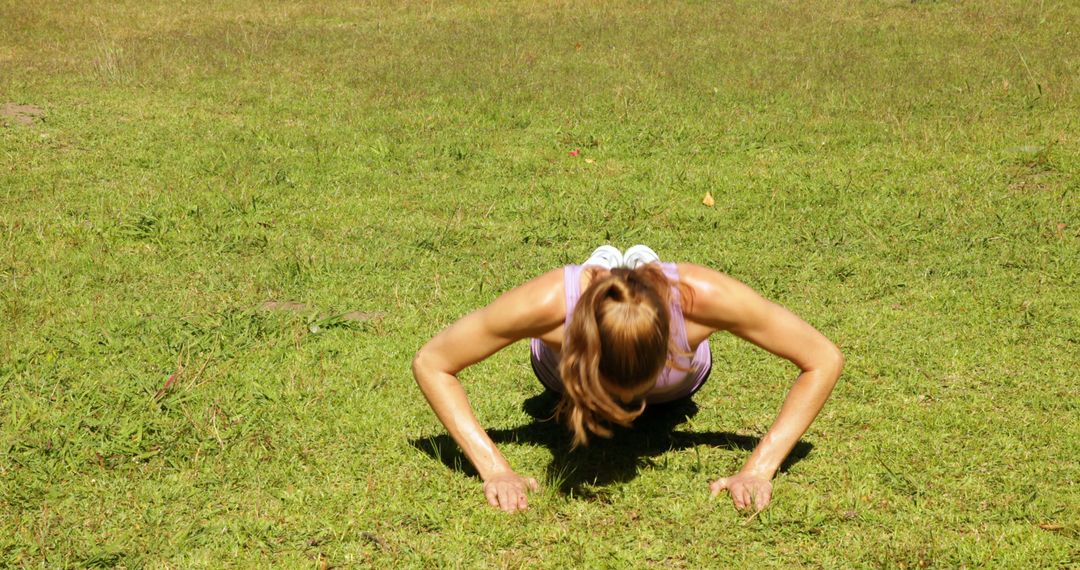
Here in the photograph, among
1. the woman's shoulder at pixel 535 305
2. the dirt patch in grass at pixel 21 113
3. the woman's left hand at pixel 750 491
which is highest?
the woman's shoulder at pixel 535 305

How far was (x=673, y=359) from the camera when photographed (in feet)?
12.4

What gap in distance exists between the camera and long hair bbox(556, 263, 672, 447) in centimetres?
328

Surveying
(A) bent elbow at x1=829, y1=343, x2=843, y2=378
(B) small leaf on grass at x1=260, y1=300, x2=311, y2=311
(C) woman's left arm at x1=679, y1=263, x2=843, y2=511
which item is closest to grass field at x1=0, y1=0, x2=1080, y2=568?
(B) small leaf on grass at x1=260, y1=300, x2=311, y2=311

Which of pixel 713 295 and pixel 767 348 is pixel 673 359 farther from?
pixel 767 348

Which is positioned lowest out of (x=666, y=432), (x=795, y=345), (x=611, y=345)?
(x=666, y=432)

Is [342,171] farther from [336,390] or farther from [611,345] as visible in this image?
[611,345]

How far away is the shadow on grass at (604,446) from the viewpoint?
4.23 metres

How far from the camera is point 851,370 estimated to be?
5.05 meters

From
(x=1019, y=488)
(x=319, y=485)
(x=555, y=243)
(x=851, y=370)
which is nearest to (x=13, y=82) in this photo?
(x=555, y=243)

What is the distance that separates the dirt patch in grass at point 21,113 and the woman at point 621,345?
295 inches

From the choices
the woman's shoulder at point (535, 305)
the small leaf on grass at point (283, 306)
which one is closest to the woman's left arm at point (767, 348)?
the woman's shoulder at point (535, 305)

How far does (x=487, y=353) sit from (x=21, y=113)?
8027 mm

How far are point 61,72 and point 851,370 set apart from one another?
404 inches

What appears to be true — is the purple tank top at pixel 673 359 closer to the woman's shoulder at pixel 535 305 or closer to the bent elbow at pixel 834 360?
the woman's shoulder at pixel 535 305
